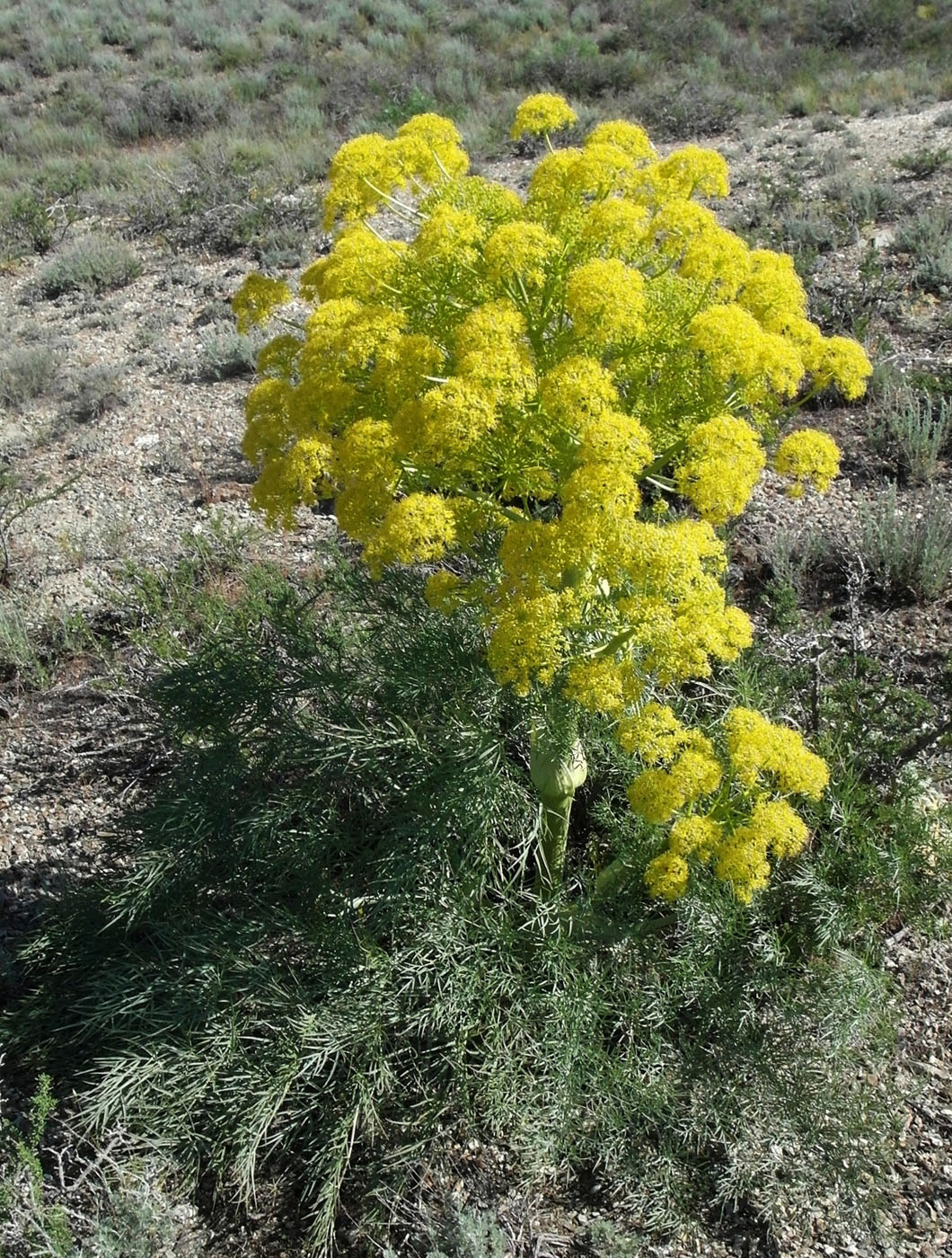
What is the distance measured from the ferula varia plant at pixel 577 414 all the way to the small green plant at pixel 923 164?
767 cm

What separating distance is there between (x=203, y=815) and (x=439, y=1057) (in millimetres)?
1134

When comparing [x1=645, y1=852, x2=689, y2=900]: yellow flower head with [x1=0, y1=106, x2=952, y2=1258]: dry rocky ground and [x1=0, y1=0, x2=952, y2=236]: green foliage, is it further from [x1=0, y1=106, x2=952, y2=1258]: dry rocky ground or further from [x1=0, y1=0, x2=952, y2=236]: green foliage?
[x1=0, y1=0, x2=952, y2=236]: green foliage

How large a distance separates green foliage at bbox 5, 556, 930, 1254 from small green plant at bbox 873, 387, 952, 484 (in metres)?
2.80

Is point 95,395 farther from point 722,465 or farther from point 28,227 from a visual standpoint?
point 722,465

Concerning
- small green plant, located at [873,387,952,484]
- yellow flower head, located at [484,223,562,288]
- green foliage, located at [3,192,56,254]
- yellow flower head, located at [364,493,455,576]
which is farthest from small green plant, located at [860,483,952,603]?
green foliage, located at [3,192,56,254]

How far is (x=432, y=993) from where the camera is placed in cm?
296

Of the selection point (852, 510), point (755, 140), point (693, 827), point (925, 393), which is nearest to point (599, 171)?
point (693, 827)

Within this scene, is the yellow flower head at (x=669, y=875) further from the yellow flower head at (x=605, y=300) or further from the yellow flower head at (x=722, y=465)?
the yellow flower head at (x=605, y=300)

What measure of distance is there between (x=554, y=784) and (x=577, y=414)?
1282 mm

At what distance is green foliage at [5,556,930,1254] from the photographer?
2.76 meters

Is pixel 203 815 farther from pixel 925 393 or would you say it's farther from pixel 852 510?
pixel 925 393

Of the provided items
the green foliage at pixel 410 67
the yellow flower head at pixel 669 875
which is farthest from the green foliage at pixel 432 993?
the green foliage at pixel 410 67

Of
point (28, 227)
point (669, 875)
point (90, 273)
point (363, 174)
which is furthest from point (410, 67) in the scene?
point (669, 875)

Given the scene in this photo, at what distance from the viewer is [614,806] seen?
3.69 m
